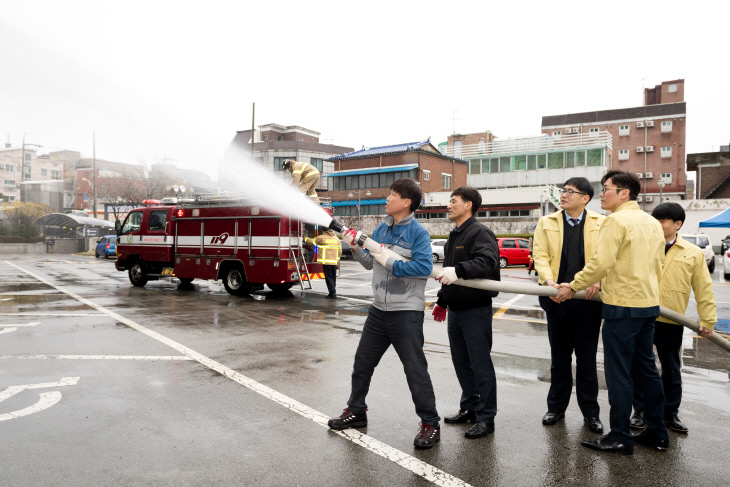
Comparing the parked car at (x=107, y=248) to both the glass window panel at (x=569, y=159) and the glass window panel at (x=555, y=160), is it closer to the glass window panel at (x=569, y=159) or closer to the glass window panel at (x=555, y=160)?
the glass window panel at (x=555, y=160)

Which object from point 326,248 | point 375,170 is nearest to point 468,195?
point 326,248

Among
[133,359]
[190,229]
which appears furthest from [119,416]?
[190,229]

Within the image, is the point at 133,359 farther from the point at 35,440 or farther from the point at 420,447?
the point at 420,447

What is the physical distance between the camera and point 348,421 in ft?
13.8

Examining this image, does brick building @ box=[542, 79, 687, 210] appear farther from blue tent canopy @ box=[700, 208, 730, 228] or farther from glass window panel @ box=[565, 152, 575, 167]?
blue tent canopy @ box=[700, 208, 730, 228]

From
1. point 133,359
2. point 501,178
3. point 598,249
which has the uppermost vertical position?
point 501,178

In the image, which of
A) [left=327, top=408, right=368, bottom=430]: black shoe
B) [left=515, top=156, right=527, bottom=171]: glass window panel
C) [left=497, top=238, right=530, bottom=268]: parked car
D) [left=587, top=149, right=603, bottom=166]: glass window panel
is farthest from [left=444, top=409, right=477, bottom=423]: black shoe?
[left=515, top=156, right=527, bottom=171]: glass window panel

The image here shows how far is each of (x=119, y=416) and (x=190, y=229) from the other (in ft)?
32.9

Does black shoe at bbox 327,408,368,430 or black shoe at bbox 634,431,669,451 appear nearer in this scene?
black shoe at bbox 634,431,669,451

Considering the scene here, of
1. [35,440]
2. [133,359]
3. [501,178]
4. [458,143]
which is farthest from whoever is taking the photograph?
[458,143]

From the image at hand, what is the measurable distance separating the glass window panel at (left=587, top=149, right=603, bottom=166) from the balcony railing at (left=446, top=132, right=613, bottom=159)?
0.60m

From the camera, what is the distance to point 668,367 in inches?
174

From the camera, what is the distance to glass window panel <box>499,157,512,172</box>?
51.9m

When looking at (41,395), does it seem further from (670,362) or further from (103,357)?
(670,362)
